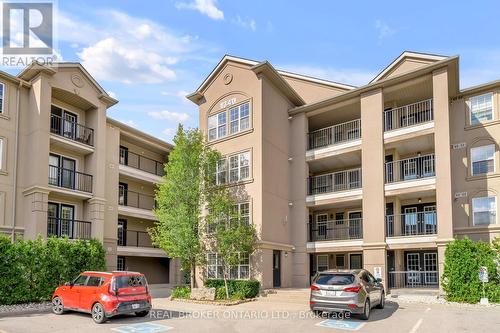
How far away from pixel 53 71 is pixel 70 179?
6314 millimetres


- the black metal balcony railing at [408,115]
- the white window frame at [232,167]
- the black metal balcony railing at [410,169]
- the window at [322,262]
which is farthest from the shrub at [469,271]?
the white window frame at [232,167]

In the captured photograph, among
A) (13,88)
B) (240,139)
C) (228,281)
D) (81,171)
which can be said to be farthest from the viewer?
(81,171)

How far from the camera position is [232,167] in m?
25.7

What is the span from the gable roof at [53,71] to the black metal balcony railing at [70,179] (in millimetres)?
5080

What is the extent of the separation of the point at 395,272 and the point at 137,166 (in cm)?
1979

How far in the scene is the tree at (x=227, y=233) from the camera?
21578 millimetres

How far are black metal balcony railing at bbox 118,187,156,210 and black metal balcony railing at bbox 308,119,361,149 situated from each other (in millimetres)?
13683

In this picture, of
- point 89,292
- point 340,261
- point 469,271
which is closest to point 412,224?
point 340,261

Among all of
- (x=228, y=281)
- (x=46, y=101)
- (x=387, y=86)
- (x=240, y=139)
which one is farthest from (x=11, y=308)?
(x=387, y=86)

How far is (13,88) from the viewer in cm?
2366

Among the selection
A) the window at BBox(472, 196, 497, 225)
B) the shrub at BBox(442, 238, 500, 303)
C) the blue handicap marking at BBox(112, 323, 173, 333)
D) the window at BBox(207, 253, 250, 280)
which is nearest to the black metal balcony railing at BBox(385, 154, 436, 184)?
the window at BBox(472, 196, 497, 225)

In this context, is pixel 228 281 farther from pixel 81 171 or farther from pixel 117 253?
pixel 81 171

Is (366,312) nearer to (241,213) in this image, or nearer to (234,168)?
(241,213)

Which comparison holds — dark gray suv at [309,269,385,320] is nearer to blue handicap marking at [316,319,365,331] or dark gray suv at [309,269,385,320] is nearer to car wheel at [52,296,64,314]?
blue handicap marking at [316,319,365,331]
